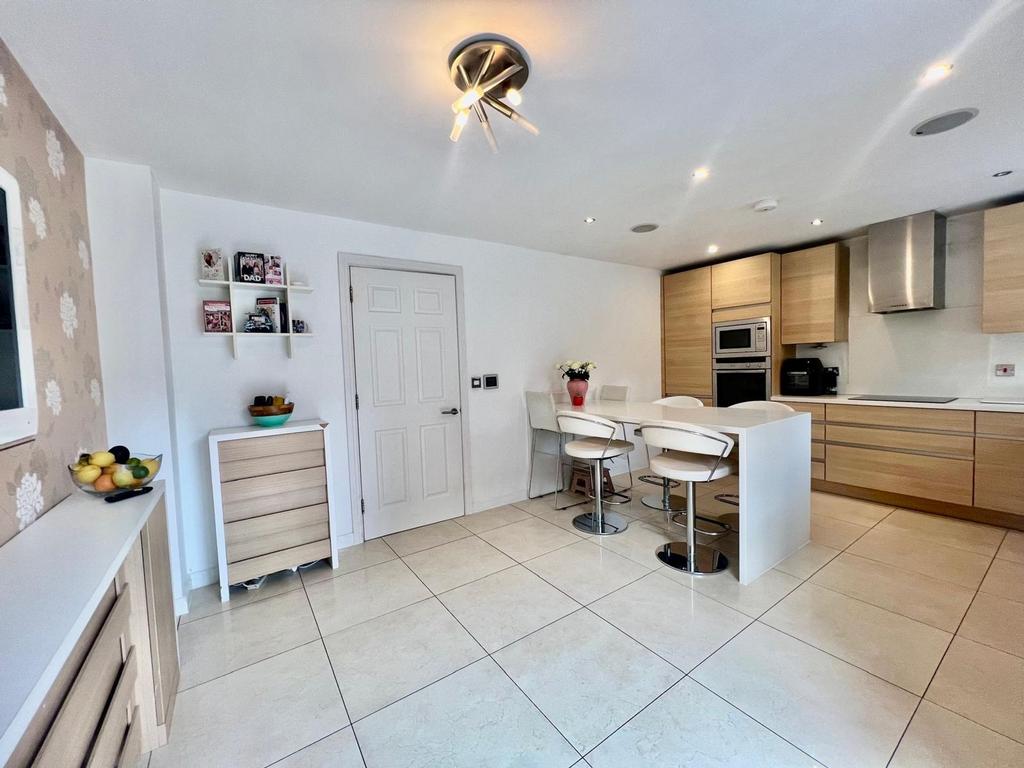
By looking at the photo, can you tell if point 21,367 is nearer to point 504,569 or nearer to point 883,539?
point 504,569

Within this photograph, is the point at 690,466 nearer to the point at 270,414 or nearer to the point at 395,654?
the point at 395,654

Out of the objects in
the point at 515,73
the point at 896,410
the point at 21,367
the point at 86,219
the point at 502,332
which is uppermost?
the point at 515,73

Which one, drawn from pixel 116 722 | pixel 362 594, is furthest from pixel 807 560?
pixel 116 722

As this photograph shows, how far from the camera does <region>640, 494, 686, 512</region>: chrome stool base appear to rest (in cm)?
352

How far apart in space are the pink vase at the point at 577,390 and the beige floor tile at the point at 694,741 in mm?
2429

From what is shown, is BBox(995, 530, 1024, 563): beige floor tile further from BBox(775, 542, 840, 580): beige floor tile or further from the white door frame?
the white door frame

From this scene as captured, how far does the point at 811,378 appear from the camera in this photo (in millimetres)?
4062

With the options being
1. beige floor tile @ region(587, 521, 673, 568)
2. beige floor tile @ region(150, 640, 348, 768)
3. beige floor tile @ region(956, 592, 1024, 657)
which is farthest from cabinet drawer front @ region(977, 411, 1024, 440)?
beige floor tile @ region(150, 640, 348, 768)

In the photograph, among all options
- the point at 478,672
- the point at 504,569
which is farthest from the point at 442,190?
the point at 478,672

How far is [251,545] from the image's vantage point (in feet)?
7.97

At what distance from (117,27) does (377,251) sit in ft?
6.12

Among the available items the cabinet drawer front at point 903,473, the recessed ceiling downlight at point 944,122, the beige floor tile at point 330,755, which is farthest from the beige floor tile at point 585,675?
the cabinet drawer front at point 903,473

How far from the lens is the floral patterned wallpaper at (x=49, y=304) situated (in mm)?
1295

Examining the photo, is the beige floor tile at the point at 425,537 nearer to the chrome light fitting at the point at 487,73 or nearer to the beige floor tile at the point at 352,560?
the beige floor tile at the point at 352,560
